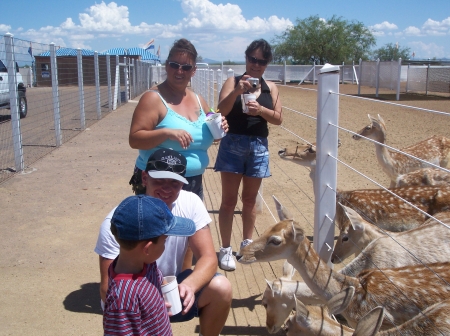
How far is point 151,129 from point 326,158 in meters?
1.20

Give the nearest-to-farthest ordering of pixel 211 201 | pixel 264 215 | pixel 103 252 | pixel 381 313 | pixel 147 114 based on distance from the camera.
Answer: pixel 381 313, pixel 103 252, pixel 147 114, pixel 264 215, pixel 211 201

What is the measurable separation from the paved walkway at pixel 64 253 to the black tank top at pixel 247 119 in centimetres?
130

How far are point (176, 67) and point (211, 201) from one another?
3.66 metres

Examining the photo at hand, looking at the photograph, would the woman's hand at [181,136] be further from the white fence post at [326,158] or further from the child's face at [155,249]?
the child's face at [155,249]

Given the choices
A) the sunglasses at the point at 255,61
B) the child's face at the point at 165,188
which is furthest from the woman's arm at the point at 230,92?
the child's face at the point at 165,188

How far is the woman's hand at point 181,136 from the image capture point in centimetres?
315

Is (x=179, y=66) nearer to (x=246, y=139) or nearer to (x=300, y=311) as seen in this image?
(x=246, y=139)

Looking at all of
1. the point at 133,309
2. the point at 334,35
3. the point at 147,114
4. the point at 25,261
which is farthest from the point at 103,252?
the point at 334,35

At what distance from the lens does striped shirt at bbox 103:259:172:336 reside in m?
1.96

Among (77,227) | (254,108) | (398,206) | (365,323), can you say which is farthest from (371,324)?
(77,227)

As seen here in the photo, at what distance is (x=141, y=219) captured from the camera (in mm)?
2008

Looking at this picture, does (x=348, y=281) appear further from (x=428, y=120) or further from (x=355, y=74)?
(x=355, y=74)

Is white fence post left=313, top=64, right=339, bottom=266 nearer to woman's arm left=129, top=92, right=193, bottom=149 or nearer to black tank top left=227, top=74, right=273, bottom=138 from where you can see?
woman's arm left=129, top=92, right=193, bottom=149

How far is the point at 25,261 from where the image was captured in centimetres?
469
